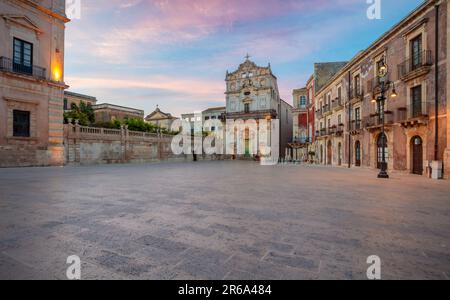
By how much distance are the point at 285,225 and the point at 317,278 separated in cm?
165

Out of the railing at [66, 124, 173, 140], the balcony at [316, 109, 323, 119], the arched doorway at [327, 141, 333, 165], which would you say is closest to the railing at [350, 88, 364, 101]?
the arched doorway at [327, 141, 333, 165]

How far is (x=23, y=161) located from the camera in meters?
16.9

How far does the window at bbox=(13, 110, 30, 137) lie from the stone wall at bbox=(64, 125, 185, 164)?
2531 mm

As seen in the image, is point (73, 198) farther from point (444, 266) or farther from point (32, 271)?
point (444, 266)

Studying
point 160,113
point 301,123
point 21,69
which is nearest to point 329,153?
point 301,123

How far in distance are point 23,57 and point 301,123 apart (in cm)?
3432

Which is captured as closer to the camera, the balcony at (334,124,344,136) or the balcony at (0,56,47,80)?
the balcony at (0,56,47,80)

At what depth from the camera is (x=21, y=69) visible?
17250 mm

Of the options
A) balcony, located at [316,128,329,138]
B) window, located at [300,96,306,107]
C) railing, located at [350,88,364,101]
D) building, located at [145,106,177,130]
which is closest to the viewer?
railing, located at [350,88,364,101]

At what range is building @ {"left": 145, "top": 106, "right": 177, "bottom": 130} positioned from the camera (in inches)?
2447

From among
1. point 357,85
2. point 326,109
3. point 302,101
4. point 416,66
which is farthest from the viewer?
point 302,101

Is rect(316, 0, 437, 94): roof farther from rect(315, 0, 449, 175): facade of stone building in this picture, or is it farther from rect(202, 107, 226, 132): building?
rect(202, 107, 226, 132): building

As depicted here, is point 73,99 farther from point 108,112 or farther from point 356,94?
point 356,94
